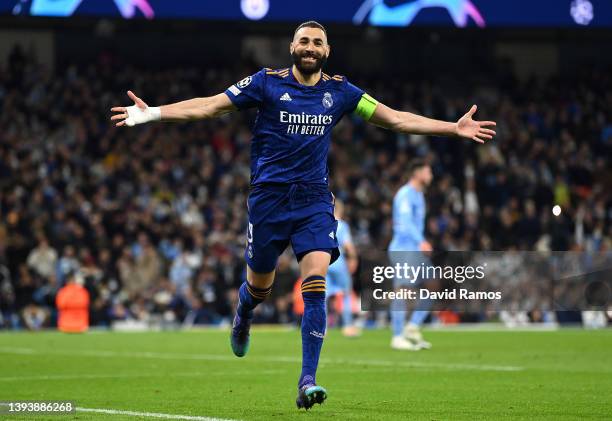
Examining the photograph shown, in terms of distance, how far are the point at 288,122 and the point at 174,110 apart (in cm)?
81

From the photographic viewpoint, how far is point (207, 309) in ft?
83.0

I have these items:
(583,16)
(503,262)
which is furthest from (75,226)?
(583,16)

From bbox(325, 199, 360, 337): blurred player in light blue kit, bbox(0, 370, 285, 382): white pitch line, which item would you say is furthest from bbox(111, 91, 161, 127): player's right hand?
bbox(325, 199, 360, 337): blurred player in light blue kit

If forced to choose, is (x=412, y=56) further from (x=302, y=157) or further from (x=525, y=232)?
(x=302, y=157)

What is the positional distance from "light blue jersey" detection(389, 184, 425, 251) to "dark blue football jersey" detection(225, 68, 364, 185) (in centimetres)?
759

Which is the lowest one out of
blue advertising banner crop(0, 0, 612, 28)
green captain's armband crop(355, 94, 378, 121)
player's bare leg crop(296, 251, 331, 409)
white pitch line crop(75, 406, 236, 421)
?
white pitch line crop(75, 406, 236, 421)

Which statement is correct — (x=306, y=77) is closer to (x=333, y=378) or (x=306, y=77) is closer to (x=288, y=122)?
(x=288, y=122)

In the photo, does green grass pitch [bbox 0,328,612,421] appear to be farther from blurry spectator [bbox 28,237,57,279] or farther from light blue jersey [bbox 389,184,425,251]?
blurry spectator [bbox 28,237,57,279]

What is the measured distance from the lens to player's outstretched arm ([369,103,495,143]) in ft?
27.3

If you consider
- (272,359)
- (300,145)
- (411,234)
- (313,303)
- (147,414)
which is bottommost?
(147,414)

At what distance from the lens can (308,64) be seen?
8203 millimetres

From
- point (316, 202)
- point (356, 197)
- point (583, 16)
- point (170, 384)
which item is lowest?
point (170, 384)

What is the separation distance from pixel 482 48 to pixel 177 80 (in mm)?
10876

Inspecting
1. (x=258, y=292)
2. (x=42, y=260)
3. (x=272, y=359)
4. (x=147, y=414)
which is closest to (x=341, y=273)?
(x=272, y=359)
